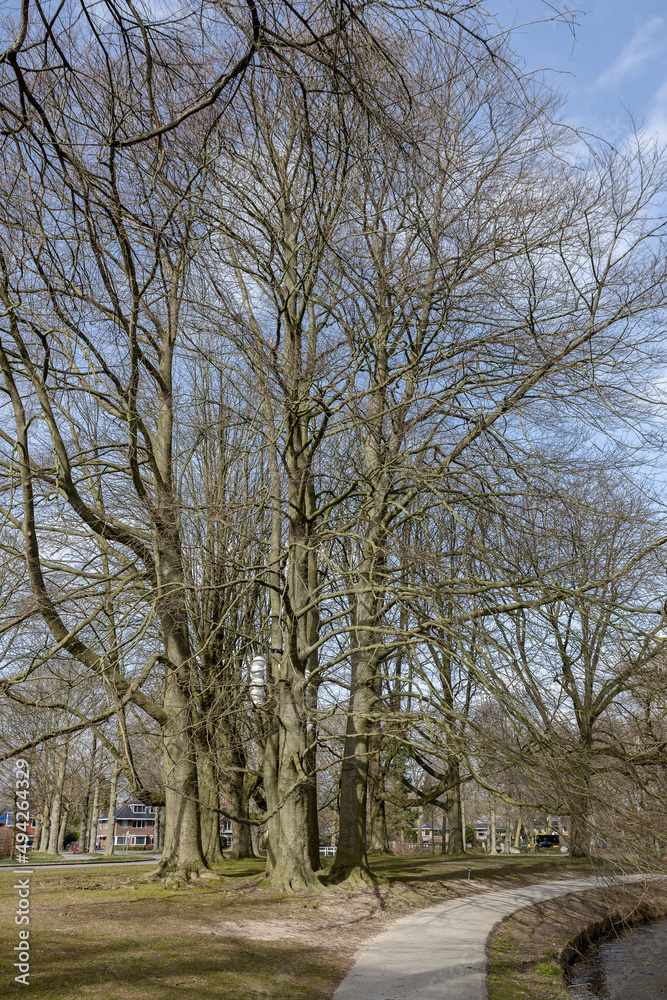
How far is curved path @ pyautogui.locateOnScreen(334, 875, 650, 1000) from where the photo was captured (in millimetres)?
6793

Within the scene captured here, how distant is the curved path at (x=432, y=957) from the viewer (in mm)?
6793

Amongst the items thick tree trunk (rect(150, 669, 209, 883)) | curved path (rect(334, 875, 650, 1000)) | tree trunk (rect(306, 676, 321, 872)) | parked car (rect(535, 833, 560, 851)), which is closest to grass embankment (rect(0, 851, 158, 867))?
thick tree trunk (rect(150, 669, 209, 883))

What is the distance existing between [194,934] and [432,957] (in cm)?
250

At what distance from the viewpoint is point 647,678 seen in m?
7.82

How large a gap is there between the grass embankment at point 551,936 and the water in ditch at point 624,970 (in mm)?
229

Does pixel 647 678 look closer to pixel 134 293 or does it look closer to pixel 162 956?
pixel 162 956

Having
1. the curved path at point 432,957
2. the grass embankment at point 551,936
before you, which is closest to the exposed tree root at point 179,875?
the curved path at point 432,957

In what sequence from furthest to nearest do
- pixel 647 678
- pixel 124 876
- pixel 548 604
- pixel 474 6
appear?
pixel 124 876, pixel 548 604, pixel 647 678, pixel 474 6

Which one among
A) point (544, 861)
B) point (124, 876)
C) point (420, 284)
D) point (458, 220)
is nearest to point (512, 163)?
point (458, 220)

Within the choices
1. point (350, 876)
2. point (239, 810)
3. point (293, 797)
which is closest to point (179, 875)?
point (293, 797)

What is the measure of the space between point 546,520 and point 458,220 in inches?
151

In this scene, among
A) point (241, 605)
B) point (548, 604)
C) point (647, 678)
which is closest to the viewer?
point (647, 678)

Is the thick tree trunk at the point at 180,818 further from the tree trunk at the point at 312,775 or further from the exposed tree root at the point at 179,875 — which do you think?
the tree trunk at the point at 312,775
